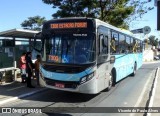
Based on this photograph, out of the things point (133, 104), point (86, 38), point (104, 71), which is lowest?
point (133, 104)

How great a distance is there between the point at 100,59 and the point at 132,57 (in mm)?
9119

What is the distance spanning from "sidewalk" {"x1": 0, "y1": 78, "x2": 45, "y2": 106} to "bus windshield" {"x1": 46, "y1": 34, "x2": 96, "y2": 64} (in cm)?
208

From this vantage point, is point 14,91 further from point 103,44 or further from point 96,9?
point 96,9

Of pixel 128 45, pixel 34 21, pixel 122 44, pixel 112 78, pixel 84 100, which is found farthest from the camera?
pixel 34 21

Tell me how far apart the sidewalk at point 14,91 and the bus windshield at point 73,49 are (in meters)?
2.08

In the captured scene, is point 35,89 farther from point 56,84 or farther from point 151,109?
point 151,109

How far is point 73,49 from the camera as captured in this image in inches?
464

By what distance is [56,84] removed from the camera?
12.0 metres

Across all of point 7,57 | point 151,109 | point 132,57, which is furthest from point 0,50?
point 151,109

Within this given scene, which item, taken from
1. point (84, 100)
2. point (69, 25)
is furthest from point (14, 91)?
point (69, 25)

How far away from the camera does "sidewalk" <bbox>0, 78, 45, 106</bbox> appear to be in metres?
12.4

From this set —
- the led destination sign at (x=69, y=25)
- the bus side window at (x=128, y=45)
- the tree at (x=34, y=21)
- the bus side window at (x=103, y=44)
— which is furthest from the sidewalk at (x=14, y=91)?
the tree at (x=34, y=21)

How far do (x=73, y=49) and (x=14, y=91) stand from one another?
12.8ft

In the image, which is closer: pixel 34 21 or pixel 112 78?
pixel 112 78
